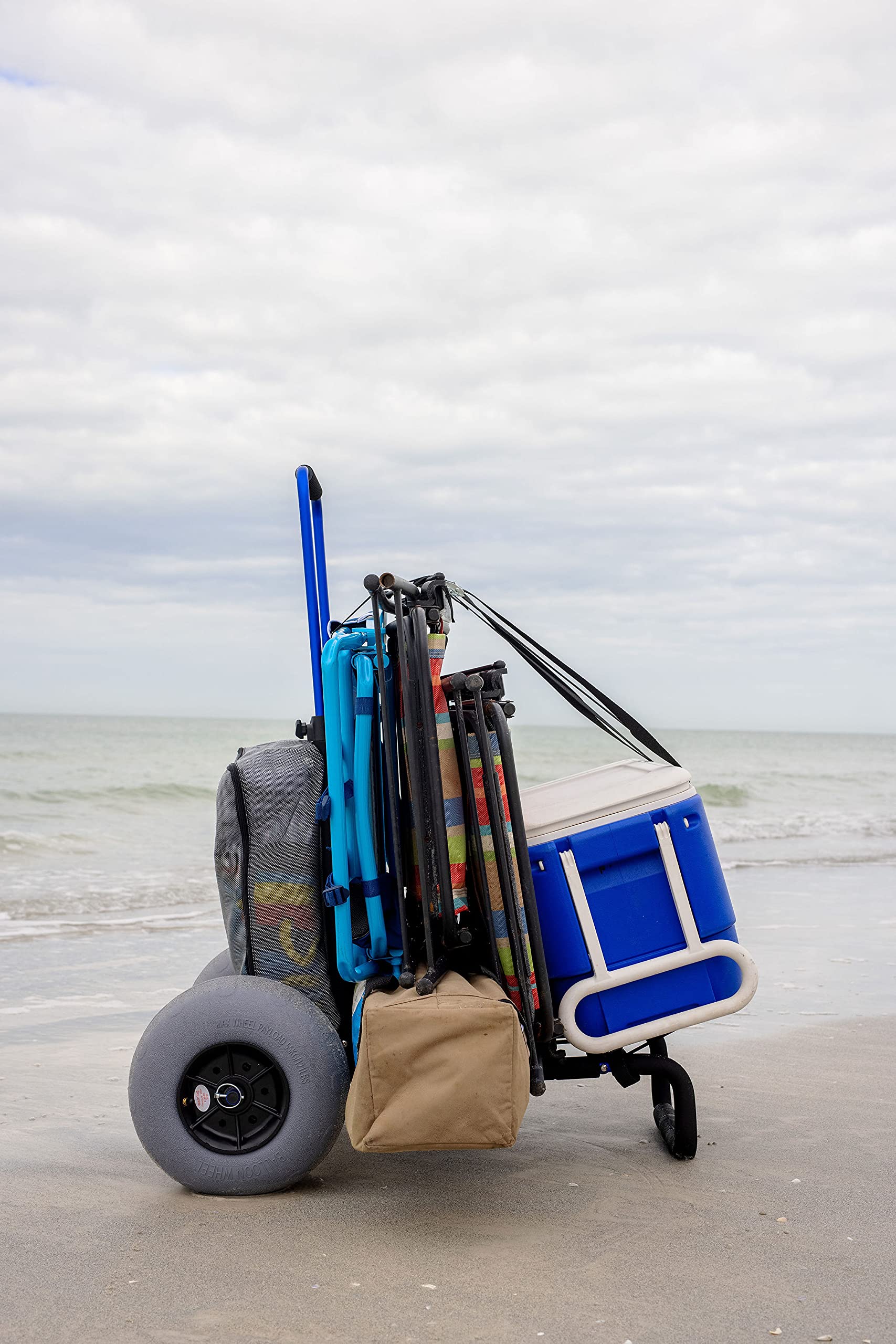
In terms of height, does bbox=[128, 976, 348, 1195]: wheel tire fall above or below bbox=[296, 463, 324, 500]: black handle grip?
below

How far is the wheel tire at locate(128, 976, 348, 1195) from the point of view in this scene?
340 cm

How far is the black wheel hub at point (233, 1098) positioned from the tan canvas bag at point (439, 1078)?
0.46 metres

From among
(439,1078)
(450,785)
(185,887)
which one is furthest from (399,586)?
(185,887)

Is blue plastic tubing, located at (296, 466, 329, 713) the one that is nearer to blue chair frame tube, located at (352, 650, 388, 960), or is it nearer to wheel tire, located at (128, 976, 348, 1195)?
blue chair frame tube, located at (352, 650, 388, 960)

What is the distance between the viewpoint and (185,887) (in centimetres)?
1149

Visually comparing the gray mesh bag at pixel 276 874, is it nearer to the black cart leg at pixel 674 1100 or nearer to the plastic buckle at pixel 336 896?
the plastic buckle at pixel 336 896

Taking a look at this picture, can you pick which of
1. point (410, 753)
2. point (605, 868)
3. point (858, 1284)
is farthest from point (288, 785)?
point (858, 1284)

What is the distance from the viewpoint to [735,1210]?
3381mm

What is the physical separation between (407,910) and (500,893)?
0.32 metres

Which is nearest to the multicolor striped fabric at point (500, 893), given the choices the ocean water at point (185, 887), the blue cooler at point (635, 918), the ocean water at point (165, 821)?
the blue cooler at point (635, 918)

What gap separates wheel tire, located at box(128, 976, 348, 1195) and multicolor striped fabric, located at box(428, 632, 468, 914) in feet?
1.96

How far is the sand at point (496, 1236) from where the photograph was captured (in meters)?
2.71

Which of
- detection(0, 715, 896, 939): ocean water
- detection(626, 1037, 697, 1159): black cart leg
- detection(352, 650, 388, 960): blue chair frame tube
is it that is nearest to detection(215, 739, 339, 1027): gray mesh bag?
detection(352, 650, 388, 960): blue chair frame tube

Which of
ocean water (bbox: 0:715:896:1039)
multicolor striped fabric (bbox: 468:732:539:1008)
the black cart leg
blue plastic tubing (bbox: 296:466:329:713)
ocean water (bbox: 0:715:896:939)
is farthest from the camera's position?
ocean water (bbox: 0:715:896:939)
